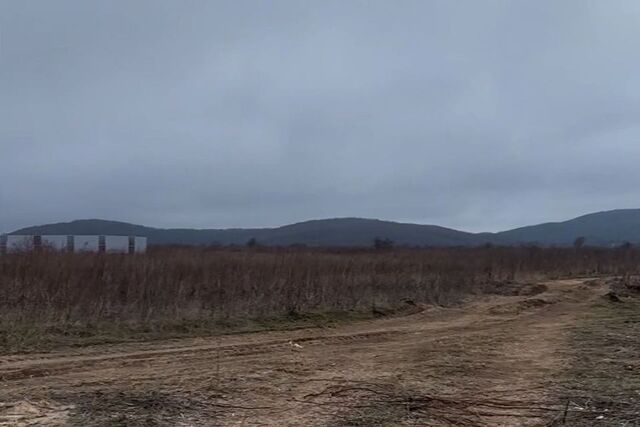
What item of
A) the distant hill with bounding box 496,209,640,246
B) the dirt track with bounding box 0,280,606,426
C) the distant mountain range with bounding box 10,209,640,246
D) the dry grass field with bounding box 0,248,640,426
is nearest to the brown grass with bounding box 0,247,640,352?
the dry grass field with bounding box 0,248,640,426

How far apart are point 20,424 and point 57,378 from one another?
2.45 metres

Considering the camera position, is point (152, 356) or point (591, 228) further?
point (591, 228)

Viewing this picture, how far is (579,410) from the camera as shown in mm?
7043

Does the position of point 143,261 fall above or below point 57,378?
above

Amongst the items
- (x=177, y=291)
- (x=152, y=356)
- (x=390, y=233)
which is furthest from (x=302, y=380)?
(x=390, y=233)

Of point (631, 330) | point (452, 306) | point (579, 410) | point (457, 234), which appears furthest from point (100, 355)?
point (457, 234)

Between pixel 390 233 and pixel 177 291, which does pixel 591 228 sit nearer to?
pixel 390 233

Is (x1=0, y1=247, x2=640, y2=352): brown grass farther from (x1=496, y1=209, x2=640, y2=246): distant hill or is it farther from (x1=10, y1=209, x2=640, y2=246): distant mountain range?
(x1=496, y1=209, x2=640, y2=246): distant hill

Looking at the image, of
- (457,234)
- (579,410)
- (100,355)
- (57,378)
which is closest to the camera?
(579,410)

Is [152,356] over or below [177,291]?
below

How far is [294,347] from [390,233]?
9801 cm

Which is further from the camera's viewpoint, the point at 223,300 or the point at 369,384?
the point at 223,300

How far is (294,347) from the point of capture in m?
11.8

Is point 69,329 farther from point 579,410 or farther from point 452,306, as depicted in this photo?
point 452,306
